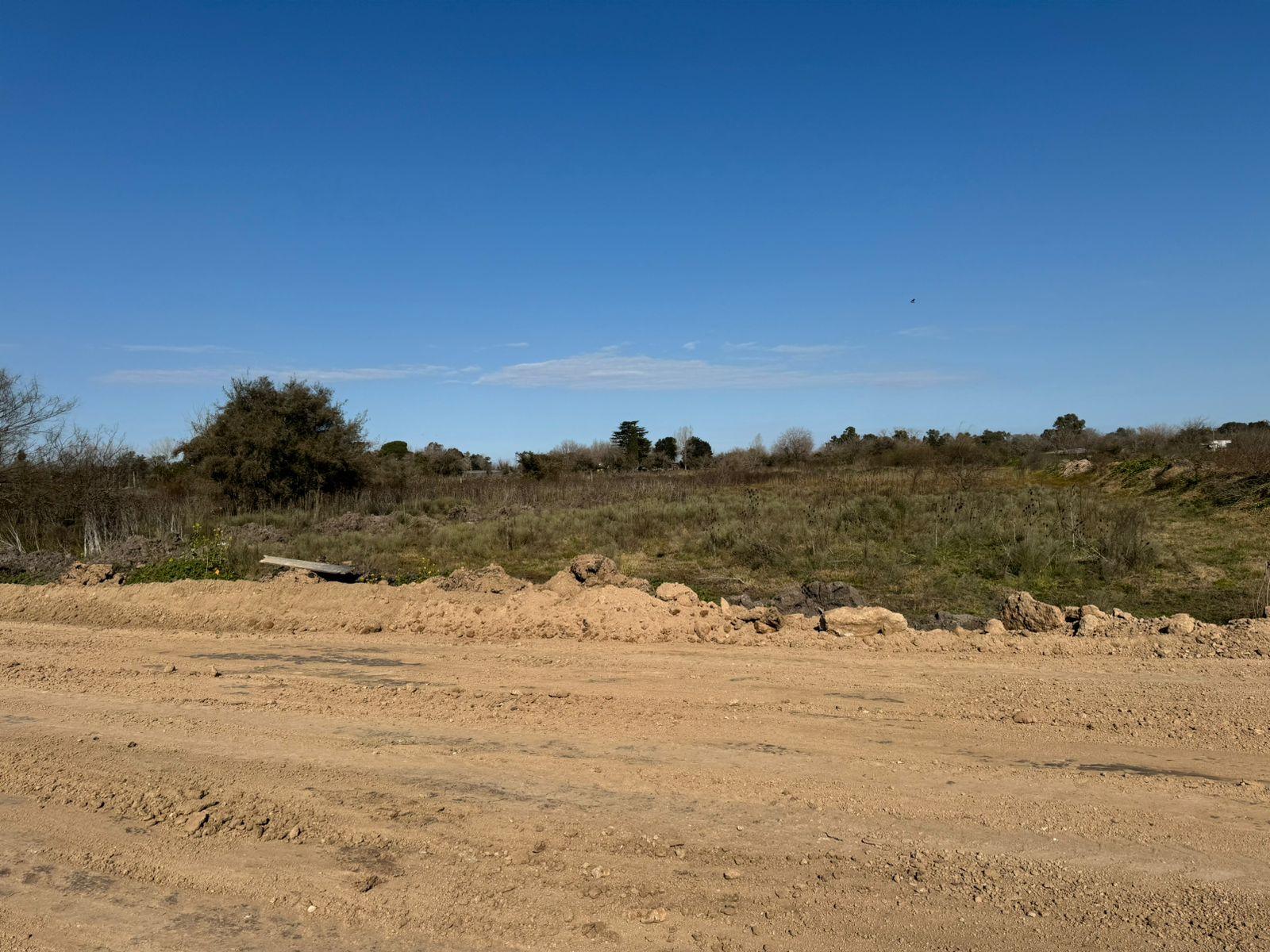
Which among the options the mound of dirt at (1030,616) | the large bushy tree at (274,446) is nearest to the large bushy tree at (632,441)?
the large bushy tree at (274,446)

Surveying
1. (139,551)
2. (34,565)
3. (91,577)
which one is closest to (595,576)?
(91,577)

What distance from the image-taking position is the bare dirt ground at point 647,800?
4.03 meters

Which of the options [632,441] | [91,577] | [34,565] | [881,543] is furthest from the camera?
[632,441]

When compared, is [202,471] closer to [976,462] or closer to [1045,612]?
[1045,612]

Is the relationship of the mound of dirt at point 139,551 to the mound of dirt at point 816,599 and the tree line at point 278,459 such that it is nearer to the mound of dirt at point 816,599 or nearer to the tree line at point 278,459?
the tree line at point 278,459

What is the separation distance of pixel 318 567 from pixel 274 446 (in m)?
17.5

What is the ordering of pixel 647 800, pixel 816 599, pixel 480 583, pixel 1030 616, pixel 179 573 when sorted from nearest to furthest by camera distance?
1. pixel 647 800
2. pixel 1030 616
3. pixel 480 583
4. pixel 816 599
5. pixel 179 573

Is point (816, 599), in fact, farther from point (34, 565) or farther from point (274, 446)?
point (274, 446)

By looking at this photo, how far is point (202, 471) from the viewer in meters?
31.3

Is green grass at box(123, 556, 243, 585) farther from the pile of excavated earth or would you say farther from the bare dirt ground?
the bare dirt ground

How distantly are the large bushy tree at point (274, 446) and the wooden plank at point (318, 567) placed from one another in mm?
16057

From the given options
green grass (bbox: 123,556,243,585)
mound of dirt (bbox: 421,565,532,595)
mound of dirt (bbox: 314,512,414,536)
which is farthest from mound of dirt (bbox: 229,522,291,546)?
mound of dirt (bbox: 421,565,532,595)

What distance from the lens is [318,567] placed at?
50.4 ft

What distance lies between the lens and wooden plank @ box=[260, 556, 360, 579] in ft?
49.9
